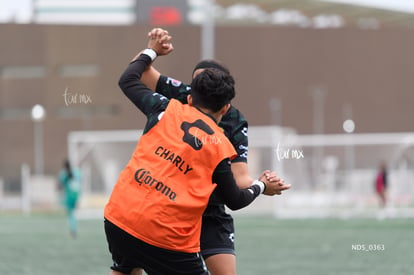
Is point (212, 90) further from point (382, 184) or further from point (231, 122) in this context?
point (382, 184)

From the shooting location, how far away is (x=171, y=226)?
4578mm

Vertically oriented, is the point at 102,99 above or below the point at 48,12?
A: below

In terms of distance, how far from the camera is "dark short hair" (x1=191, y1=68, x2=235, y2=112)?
15.4ft

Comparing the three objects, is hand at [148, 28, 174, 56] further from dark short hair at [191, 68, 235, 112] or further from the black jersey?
dark short hair at [191, 68, 235, 112]

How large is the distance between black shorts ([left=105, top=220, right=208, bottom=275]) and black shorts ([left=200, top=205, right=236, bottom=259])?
0.77 metres

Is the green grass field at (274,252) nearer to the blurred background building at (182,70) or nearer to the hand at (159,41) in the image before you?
the hand at (159,41)

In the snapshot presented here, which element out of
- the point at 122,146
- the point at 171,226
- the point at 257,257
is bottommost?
the point at 122,146

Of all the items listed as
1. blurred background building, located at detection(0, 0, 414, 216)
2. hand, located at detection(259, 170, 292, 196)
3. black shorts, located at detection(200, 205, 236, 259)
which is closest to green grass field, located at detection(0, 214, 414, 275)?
black shorts, located at detection(200, 205, 236, 259)

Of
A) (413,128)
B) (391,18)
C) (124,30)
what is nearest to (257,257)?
(124,30)

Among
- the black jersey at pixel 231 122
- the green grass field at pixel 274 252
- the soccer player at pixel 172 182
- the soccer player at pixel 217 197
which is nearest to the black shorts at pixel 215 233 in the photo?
the soccer player at pixel 217 197

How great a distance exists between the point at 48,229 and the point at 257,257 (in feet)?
33.9

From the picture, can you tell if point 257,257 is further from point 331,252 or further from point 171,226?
point 171,226

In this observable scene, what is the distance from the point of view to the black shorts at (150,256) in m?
4.64

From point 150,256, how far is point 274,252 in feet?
33.1
